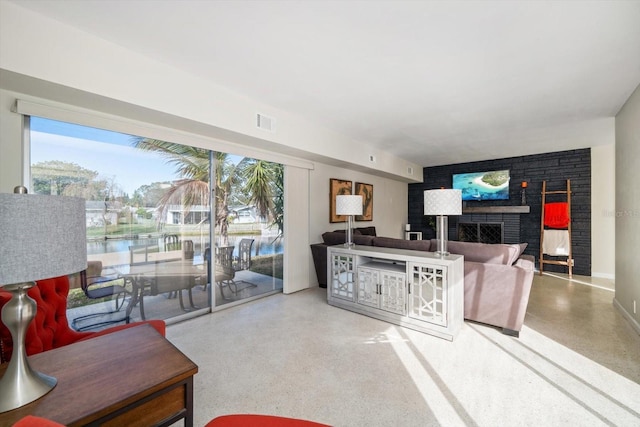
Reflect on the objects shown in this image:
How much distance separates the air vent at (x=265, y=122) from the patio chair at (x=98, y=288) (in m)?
2.16

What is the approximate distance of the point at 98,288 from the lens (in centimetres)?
262

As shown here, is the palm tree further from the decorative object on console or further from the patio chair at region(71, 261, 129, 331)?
the decorative object on console

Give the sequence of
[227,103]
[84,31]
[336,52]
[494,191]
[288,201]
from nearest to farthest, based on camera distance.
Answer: [84,31] → [336,52] → [227,103] → [288,201] → [494,191]

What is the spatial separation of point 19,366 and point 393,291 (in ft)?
9.43

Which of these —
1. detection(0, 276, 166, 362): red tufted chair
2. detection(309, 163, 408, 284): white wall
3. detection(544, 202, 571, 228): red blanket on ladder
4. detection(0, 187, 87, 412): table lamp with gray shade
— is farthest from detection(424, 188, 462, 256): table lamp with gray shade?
detection(544, 202, 571, 228): red blanket on ladder

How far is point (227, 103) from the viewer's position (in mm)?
2914

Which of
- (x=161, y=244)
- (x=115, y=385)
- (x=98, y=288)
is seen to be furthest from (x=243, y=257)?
(x=115, y=385)

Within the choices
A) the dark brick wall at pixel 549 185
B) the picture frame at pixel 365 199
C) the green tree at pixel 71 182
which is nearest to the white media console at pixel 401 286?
the picture frame at pixel 365 199

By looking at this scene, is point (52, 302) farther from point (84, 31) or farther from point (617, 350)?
point (617, 350)

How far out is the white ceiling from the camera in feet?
5.89

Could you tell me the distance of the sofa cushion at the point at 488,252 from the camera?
9.41 feet

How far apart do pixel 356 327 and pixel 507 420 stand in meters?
1.52

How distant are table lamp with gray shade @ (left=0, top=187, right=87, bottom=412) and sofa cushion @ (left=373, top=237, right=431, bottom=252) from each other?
3.12 m

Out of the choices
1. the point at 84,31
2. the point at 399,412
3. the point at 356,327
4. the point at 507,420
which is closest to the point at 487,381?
the point at 507,420
